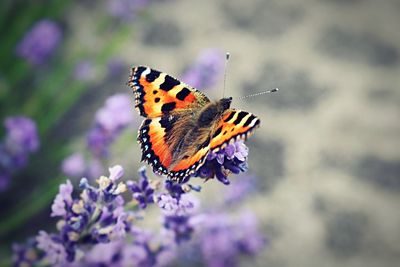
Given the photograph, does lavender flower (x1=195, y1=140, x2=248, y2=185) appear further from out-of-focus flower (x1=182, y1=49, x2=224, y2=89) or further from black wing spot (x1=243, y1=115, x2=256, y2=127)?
out-of-focus flower (x1=182, y1=49, x2=224, y2=89)

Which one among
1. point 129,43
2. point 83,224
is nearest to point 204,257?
point 83,224

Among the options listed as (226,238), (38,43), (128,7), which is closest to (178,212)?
(226,238)

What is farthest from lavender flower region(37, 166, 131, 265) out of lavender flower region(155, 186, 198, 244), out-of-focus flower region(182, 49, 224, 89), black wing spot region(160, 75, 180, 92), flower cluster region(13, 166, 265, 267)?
out-of-focus flower region(182, 49, 224, 89)

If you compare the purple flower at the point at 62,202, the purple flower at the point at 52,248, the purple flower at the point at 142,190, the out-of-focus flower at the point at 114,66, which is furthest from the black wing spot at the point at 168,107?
the out-of-focus flower at the point at 114,66

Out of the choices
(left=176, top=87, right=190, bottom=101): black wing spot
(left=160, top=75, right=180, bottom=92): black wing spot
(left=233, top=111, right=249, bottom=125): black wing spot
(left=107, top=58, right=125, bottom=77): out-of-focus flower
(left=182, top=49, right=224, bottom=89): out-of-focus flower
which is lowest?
(left=233, top=111, right=249, bottom=125): black wing spot

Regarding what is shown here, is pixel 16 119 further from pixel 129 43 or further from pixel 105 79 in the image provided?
pixel 129 43

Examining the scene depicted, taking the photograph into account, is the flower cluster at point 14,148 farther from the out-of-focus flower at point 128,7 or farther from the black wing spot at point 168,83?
the out-of-focus flower at point 128,7

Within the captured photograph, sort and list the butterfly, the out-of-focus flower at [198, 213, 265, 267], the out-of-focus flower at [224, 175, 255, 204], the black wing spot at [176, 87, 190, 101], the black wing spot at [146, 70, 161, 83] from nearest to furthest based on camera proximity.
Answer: the butterfly, the black wing spot at [146, 70, 161, 83], the black wing spot at [176, 87, 190, 101], the out-of-focus flower at [198, 213, 265, 267], the out-of-focus flower at [224, 175, 255, 204]

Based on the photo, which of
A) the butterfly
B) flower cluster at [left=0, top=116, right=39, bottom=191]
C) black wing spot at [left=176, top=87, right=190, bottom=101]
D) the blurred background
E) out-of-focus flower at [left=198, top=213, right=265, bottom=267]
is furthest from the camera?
the blurred background
